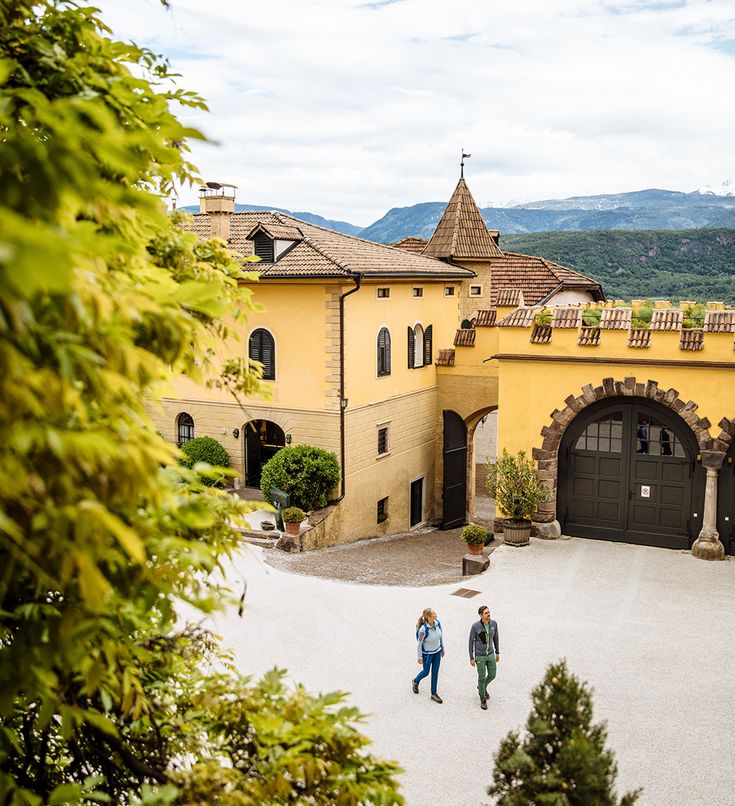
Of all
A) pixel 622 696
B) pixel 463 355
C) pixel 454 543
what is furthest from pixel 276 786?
pixel 463 355

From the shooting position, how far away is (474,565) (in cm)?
1684

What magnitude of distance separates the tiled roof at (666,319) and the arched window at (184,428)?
42.2ft

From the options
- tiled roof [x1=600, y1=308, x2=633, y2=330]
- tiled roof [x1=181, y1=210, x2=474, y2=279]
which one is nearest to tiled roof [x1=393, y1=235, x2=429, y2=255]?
tiled roof [x1=181, y1=210, x2=474, y2=279]

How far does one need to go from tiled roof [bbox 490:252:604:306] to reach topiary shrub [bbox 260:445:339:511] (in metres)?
15.4

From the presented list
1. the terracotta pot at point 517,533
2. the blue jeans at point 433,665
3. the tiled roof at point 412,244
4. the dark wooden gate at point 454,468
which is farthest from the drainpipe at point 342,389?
the tiled roof at point 412,244

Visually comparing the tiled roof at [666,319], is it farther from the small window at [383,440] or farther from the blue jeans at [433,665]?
the blue jeans at [433,665]

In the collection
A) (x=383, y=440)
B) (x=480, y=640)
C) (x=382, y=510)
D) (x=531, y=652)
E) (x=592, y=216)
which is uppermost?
(x=592, y=216)

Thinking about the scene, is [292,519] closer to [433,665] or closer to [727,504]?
[433,665]

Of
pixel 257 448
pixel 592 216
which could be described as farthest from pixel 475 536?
pixel 592 216

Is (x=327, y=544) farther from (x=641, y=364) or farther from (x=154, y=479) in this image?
(x=154, y=479)

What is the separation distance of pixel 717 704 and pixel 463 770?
391cm

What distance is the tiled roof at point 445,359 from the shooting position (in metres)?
26.1

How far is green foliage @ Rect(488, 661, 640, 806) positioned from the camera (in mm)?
5867

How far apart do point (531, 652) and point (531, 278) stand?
26064 mm
